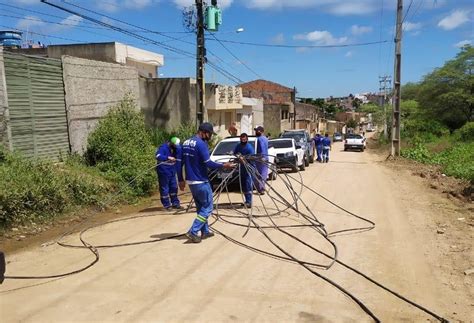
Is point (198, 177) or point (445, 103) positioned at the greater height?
point (445, 103)

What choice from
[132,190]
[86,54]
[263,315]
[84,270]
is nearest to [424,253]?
[263,315]

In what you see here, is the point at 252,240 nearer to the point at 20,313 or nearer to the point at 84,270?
the point at 84,270

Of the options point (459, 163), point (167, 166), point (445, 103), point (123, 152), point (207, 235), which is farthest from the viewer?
point (445, 103)

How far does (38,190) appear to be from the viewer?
968 centimetres

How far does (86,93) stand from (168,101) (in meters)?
11.1

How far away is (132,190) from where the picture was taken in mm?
13312

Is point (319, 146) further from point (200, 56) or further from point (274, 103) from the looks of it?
point (274, 103)

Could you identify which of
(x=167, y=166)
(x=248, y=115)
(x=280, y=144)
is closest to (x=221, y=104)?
(x=280, y=144)

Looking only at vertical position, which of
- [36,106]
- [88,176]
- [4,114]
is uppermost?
[36,106]

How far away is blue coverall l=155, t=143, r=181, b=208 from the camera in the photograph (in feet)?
36.4

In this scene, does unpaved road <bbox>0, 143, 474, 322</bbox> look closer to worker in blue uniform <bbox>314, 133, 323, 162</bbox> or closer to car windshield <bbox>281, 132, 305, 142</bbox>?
car windshield <bbox>281, 132, 305, 142</bbox>

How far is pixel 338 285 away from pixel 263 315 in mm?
1293

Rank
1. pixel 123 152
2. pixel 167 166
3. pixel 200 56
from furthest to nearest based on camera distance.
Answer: pixel 200 56
pixel 123 152
pixel 167 166

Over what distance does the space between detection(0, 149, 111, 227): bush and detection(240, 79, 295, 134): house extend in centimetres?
4272
